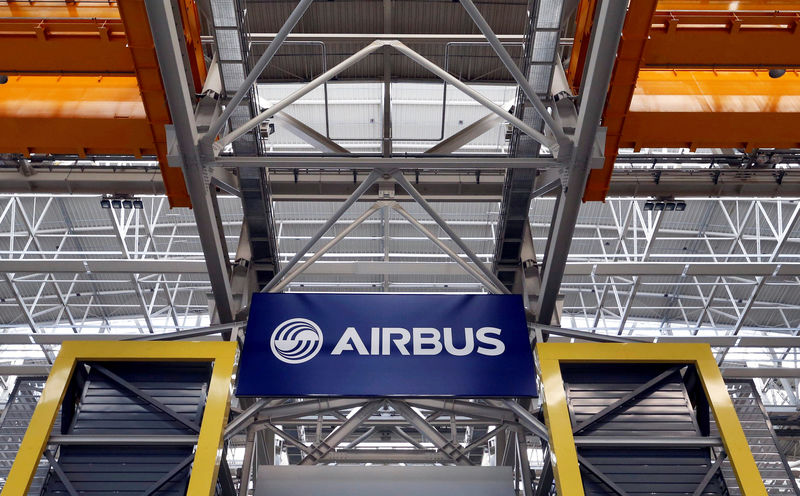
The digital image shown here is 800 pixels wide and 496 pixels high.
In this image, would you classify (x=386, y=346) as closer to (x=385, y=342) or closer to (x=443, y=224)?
(x=385, y=342)

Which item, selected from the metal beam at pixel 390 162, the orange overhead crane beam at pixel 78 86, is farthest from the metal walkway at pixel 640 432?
the orange overhead crane beam at pixel 78 86

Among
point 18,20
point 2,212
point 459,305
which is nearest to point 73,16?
point 18,20

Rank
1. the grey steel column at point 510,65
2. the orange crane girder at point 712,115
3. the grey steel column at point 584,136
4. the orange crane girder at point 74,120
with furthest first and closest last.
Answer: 1. the orange crane girder at point 712,115
2. the orange crane girder at point 74,120
3. the grey steel column at point 510,65
4. the grey steel column at point 584,136

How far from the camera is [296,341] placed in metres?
12.9

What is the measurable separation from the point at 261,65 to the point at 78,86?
15.6 ft

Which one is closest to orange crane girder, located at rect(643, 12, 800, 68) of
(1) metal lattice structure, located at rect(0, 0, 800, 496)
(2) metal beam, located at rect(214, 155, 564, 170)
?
(1) metal lattice structure, located at rect(0, 0, 800, 496)

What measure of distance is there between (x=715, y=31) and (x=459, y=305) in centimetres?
668

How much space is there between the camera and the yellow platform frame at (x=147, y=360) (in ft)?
34.5

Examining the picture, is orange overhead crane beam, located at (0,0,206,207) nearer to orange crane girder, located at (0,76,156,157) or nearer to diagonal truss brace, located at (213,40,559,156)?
orange crane girder, located at (0,76,156,157)

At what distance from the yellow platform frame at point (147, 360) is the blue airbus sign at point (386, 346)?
19.8 inches

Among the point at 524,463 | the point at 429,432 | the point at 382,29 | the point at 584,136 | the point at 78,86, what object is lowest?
the point at 524,463

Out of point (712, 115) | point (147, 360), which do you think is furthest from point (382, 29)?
point (147, 360)

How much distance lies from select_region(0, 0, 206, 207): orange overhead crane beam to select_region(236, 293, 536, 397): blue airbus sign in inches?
125

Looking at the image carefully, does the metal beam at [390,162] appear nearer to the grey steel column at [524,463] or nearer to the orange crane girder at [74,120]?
the orange crane girder at [74,120]
